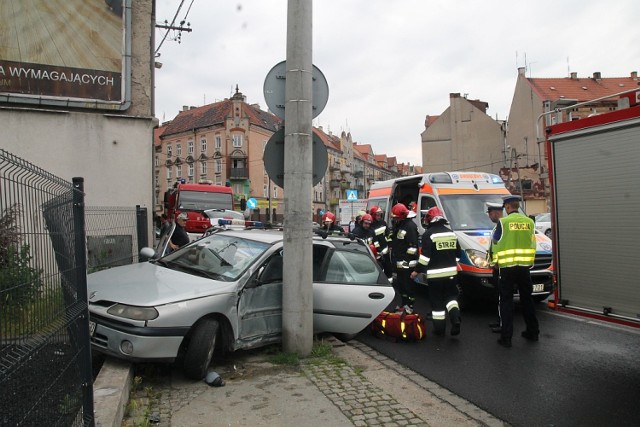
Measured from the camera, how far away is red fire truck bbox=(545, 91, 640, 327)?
15.2ft

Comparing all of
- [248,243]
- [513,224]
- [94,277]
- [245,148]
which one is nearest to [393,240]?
[513,224]

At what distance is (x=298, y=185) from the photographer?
566cm

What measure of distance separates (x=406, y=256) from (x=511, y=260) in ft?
6.00

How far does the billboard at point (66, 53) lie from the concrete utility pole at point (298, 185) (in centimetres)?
631

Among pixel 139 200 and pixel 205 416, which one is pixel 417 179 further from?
pixel 205 416

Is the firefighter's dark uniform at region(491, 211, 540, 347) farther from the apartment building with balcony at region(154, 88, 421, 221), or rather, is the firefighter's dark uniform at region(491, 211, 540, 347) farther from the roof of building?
the roof of building

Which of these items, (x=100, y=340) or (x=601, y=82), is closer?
(x=100, y=340)

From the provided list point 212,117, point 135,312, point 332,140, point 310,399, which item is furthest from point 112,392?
point 332,140

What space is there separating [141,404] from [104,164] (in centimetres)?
742

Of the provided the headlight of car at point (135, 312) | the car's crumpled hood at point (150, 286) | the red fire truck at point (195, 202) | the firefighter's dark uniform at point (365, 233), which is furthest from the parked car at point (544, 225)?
the headlight of car at point (135, 312)

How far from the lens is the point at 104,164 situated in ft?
34.3

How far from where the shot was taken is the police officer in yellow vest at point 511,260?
20.6ft

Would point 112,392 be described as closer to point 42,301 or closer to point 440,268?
point 42,301

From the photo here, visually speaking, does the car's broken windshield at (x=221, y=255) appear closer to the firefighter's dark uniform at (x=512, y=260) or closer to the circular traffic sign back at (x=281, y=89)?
the circular traffic sign back at (x=281, y=89)
